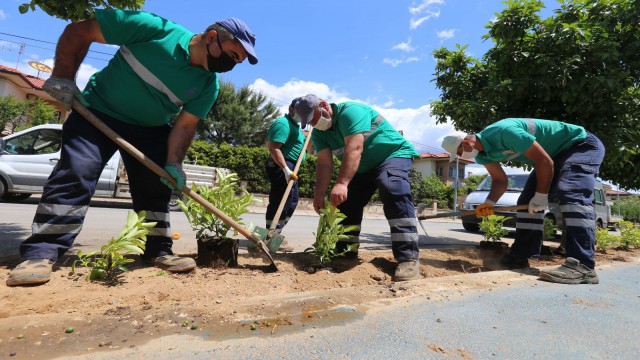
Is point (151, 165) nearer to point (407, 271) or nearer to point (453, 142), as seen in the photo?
point (407, 271)

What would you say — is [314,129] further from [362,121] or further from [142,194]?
[142,194]

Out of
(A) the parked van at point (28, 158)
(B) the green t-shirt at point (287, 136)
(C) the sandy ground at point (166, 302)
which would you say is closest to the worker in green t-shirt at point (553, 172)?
(C) the sandy ground at point (166, 302)

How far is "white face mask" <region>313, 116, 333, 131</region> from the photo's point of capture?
3.07 metres

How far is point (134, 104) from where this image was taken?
2.38 m

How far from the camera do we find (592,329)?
190 cm

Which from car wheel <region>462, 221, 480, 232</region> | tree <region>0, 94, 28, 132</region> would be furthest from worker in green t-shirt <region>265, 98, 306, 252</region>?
tree <region>0, 94, 28, 132</region>

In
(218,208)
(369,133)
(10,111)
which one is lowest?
(218,208)

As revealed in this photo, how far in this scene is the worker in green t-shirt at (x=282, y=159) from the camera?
3.90 m

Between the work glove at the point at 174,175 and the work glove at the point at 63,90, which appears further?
the work glove at the point at 174,175

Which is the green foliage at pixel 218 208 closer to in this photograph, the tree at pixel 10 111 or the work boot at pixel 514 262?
the work boot at pixel 514 262

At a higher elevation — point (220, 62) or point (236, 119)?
point (236, 119)

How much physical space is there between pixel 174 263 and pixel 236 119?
24.2m

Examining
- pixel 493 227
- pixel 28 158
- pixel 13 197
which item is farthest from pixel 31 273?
pixel 13 197

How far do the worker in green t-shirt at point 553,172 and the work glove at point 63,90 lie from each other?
3394 mm
